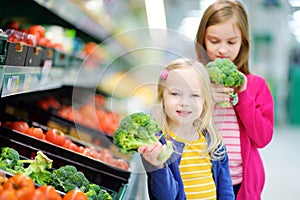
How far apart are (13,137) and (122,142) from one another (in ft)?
3.07

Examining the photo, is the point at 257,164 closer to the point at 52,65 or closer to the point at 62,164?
the point at 62,164

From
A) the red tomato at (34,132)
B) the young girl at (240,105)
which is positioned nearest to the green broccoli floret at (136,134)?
the young girl at (240,105)

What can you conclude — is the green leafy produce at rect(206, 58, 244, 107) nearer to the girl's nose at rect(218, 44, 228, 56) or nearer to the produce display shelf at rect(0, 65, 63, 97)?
the girl's nose at rect(218, 44, 228, 56)

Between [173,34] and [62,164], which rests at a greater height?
[173,34]

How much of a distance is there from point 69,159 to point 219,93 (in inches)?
33.0

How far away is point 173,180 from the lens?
5.75 feet

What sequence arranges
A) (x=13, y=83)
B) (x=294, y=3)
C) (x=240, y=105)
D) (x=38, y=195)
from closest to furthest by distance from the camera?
(x=38, y=195), (x=13, y=83), (x=240, y=105), (x=294, y=3)

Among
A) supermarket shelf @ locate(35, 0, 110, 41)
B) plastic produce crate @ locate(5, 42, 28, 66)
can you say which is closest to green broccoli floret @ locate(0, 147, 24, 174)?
plastic produce crate @ locate(5, 42, 28, 66)

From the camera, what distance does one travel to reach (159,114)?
1771 millimetres

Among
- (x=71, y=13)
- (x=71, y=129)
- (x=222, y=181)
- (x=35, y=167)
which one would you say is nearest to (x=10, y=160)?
(x=35, y=167)

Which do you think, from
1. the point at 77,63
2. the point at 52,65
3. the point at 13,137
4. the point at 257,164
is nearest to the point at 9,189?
the point at 13,137

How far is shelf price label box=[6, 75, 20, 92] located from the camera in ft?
6.62

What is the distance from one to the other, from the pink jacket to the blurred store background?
29 cm

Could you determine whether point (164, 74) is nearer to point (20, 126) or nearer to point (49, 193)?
point (49, 193)
